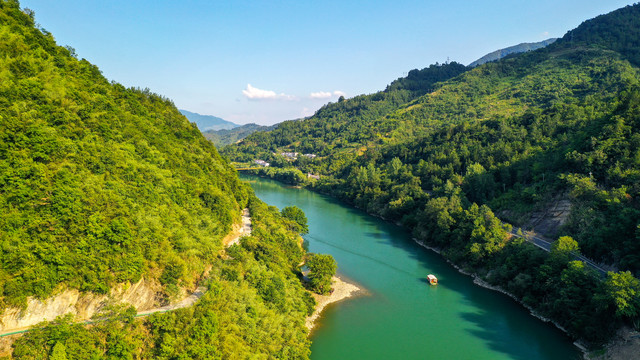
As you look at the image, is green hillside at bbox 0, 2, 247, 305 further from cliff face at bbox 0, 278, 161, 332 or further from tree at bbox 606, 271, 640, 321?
tree at bbox 606, 271, 640, 321

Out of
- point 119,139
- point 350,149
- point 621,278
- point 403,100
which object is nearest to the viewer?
point 621,278

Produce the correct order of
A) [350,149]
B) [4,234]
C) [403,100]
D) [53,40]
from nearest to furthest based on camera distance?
[4,234] < [53,40] < [350,149] < [403,100]

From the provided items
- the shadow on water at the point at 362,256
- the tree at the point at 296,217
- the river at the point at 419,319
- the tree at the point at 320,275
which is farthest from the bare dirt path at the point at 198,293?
the shadow on water at the point at 362,256

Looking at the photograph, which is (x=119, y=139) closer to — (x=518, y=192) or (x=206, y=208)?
(x=206, y=208)

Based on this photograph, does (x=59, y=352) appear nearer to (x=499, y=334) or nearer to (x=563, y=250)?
(x=499, y=334)

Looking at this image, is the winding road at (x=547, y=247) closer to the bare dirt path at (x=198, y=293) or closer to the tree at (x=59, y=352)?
the bare dirt path at (x=198, y=293)

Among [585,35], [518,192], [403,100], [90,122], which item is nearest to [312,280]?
[90,122]

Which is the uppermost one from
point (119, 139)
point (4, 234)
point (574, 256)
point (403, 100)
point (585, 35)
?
point (585, 35)

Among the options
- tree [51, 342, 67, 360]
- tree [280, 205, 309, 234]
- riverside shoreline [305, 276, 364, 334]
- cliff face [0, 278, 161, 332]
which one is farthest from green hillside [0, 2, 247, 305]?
tree [280, 205, 309, 234]
